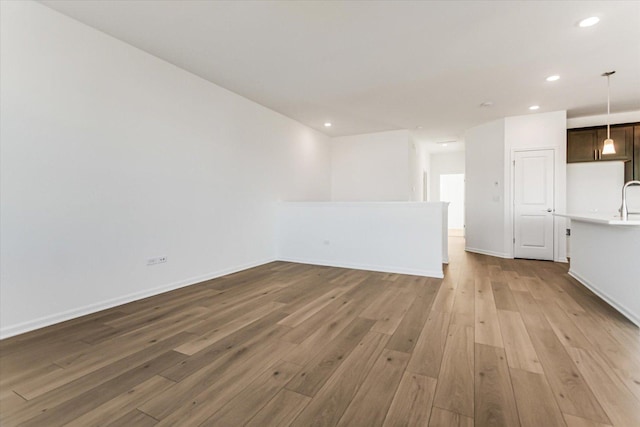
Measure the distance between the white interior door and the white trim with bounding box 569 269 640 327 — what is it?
1.39 m

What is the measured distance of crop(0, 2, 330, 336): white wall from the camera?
7.64 ft

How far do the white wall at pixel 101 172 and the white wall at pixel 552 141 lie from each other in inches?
199

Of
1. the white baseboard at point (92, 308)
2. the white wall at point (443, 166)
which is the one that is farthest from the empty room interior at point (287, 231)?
the white wall at point (443, 166)

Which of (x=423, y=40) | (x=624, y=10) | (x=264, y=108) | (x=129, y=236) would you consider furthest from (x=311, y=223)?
(x=624, y=10)

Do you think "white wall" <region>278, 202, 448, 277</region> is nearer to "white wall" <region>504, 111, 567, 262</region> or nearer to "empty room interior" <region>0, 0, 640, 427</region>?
"empty room interior" <region>0, 0, 640, 427</region>

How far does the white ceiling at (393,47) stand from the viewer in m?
2.47

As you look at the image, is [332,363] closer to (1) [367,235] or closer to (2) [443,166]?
(1) [367,235]

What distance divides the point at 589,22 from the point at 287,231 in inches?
179

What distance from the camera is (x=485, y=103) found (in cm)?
473

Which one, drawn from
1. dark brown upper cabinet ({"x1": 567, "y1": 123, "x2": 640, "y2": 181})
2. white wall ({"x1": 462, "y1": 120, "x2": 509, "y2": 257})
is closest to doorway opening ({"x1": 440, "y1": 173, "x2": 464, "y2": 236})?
white wall ({"x1": 462, "y1": 120, "x2": 509, "y2": 257})

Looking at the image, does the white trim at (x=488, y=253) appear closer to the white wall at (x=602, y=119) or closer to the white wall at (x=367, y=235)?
the white wall at (x=367, y=235)

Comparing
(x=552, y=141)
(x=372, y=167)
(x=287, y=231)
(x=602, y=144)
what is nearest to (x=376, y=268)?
(x=287, y=231)

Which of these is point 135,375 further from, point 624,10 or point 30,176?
point 624,10

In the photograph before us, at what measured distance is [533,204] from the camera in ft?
17.5
